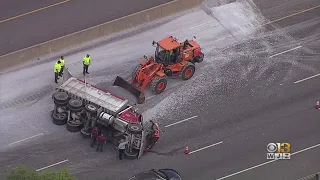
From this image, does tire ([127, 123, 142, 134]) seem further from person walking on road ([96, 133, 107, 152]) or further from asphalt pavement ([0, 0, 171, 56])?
asphalt pavement ([0, 0, 171, 56])

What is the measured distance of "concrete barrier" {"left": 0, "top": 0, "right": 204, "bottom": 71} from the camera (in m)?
49.1

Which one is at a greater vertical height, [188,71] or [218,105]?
[188,71]

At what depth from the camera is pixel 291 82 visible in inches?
1909

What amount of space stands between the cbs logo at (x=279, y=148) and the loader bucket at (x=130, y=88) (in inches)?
286

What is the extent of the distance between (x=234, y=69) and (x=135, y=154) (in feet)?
31.7

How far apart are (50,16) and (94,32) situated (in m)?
3.37

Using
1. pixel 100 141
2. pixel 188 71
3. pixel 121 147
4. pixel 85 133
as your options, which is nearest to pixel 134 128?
pixel 121 147

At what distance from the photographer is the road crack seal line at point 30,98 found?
152ft

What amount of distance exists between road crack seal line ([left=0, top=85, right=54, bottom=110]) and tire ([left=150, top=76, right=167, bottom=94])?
561 centimetres

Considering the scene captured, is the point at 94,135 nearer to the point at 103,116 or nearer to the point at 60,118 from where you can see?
the point at 103,116

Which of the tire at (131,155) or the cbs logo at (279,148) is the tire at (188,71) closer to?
the cbs logo at (279,148)

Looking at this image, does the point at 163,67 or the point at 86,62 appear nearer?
the point at 163,67

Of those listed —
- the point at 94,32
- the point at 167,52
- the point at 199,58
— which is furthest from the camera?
the point at 94,32

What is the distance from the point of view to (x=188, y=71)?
4822 centimetres
